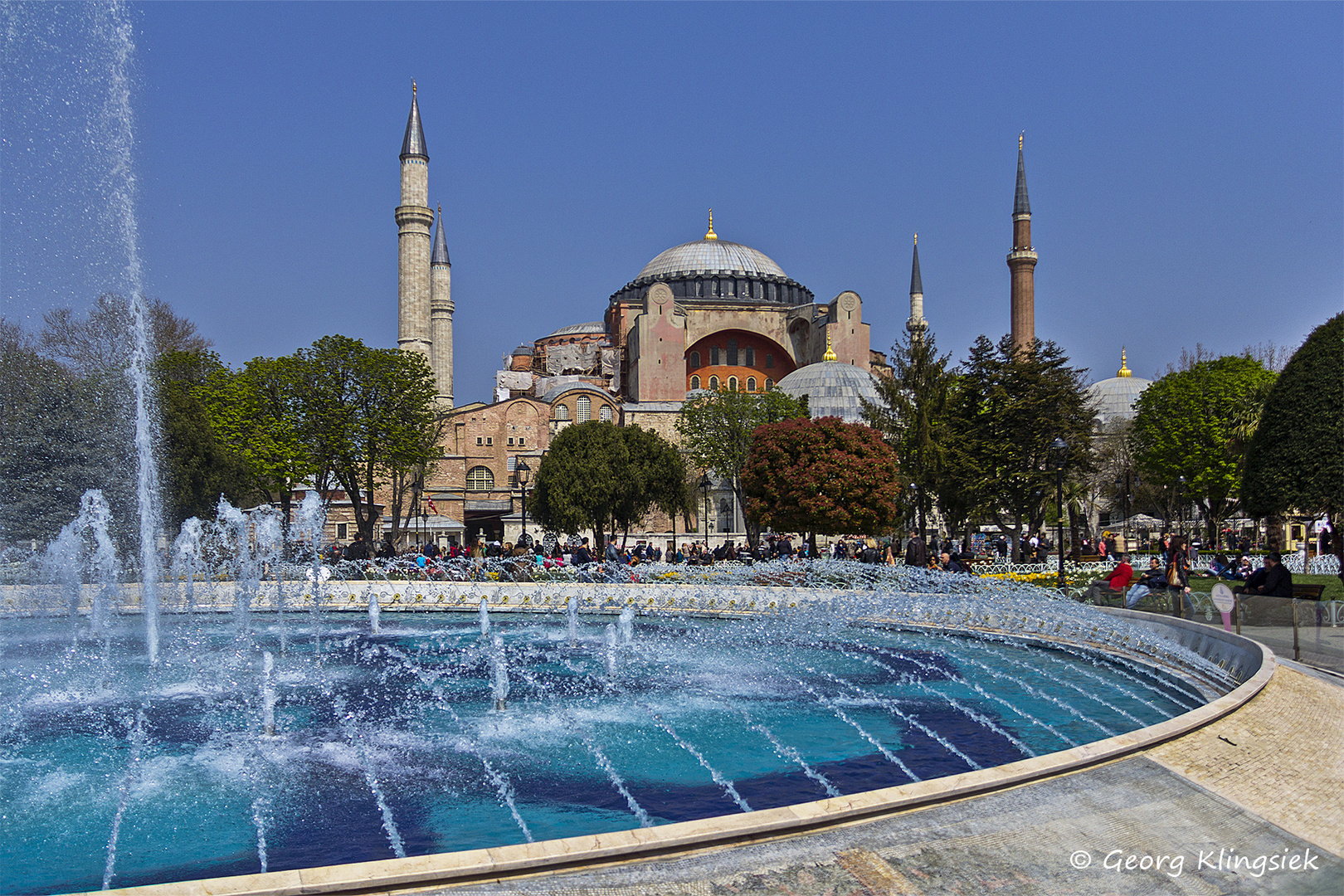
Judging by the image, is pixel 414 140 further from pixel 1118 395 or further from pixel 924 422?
pixel 1118 395

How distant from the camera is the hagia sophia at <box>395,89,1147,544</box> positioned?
35.7m

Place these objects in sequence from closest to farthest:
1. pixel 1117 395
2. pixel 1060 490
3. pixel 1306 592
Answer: pixel 1306 592
pixel 1060 490
pixel 1117 395

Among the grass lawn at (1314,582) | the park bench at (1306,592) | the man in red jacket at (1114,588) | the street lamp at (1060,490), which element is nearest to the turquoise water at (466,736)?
the man in red jacket at (1114,588)

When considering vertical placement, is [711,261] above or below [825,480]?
above

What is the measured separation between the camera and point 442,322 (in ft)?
142

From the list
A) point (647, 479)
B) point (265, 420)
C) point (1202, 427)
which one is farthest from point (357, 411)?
point (1202, 427)

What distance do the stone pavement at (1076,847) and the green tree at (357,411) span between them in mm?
22455

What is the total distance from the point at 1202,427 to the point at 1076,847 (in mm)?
29803

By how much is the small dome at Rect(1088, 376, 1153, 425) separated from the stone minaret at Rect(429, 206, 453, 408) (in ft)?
101

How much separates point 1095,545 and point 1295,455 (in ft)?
40.0

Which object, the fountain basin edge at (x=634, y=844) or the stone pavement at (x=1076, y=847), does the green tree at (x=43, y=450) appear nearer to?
the fountain basin edge at (x=634, y=844)

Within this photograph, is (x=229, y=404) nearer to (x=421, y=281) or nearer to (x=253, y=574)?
(x=253, y=574)

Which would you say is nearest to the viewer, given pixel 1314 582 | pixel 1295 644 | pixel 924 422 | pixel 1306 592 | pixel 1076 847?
pixel 1076 847

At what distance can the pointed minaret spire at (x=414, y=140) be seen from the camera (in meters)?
33.6
